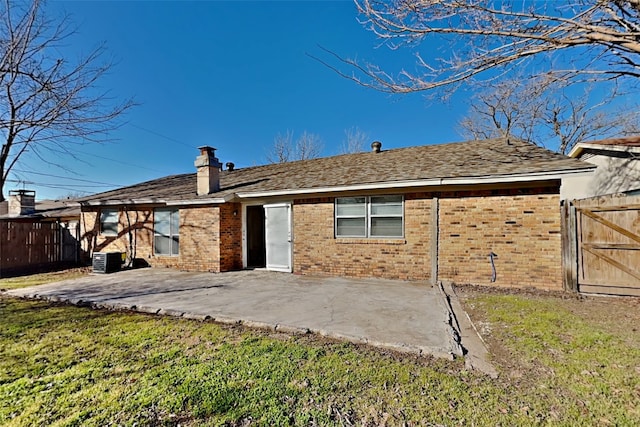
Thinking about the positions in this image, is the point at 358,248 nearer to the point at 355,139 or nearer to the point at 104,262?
the point at 104,262

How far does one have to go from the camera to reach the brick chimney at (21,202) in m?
14.9

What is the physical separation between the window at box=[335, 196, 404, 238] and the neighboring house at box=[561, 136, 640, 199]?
8296 mm

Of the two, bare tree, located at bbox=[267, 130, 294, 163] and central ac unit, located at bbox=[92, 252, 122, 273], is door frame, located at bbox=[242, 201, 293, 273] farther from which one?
bare tree, located at bbox=[267, 130, 294, 163]

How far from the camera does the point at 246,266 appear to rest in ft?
34.2

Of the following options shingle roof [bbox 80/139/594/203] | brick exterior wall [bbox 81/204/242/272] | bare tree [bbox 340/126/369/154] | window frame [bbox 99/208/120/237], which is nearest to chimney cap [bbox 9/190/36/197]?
shingle roof [bbox 80/139/594/203]

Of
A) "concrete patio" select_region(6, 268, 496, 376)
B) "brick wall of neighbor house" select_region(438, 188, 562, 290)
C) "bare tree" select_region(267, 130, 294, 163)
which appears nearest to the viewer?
"concrete patio" select_region(6, 268, 496, 376)

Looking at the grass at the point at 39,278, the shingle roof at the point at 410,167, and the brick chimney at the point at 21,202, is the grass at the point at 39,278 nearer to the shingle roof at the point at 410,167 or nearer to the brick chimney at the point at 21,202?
the shingle roof at the point at 410,167

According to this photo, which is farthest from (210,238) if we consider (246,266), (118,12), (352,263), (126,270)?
(118,12)

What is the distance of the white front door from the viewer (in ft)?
31.3

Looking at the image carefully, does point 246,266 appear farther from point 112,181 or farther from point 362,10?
point 112,181

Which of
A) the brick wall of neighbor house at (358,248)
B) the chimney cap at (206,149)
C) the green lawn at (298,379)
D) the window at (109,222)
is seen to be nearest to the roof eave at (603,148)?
the brick wall of neighbor house at (358,248)

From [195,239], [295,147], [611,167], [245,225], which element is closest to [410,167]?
[245,225]

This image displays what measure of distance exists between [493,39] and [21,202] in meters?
21.2

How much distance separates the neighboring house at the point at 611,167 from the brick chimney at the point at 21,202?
1018 inches
